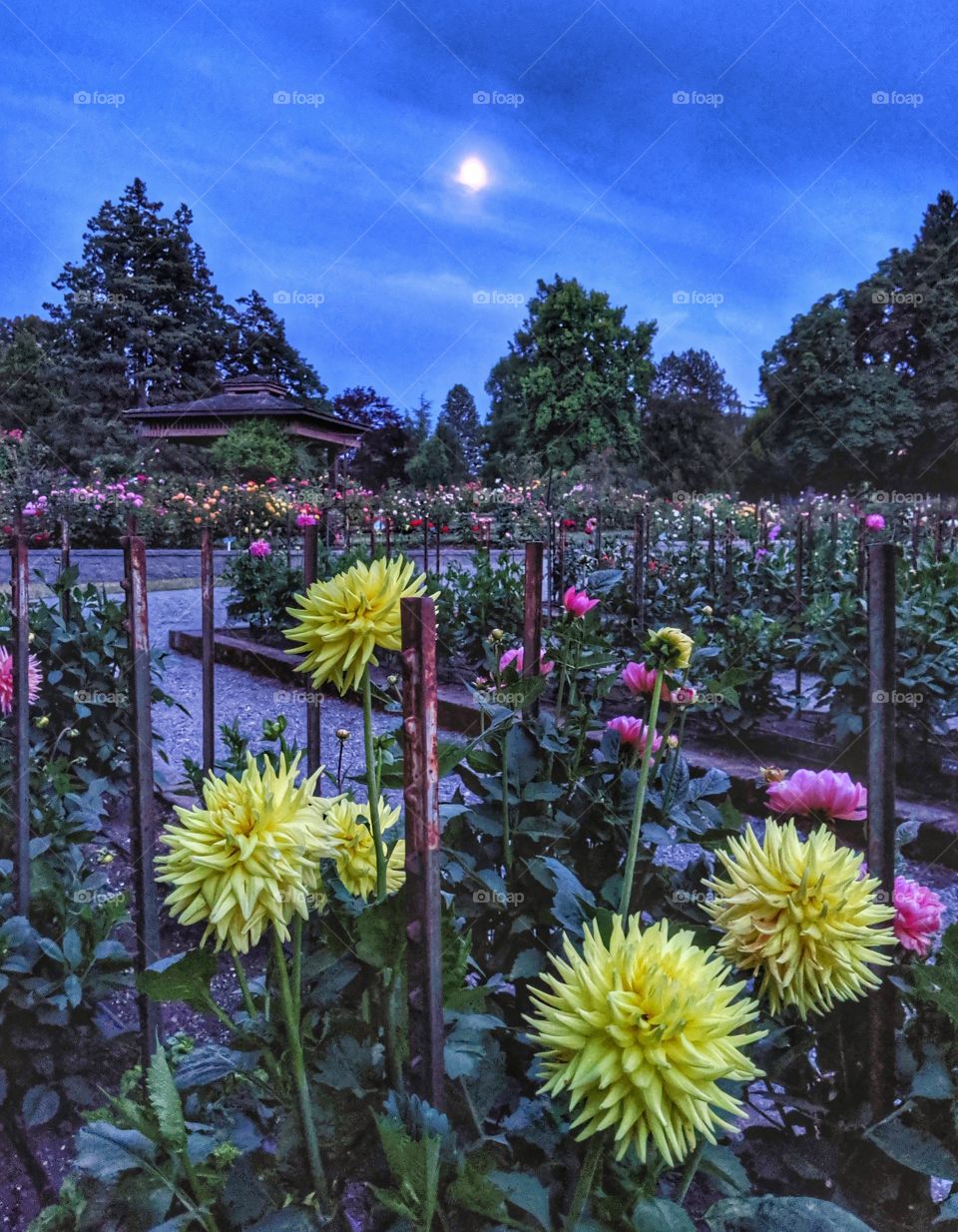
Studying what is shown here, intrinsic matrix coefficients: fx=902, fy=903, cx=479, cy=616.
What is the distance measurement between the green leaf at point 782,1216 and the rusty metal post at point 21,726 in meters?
1.23

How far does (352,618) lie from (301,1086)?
357 mm

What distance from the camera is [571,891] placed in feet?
2.65

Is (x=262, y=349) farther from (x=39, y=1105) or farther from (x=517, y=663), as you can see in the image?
(x=517, y=663)

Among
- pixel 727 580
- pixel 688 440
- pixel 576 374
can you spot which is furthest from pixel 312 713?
pixel 688 440

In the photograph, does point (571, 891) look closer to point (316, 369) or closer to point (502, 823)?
point (502, 823)

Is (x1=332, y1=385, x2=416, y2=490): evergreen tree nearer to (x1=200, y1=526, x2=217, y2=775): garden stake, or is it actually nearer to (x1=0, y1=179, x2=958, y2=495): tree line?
(x1=0, y1=179, x2=958, y2=495): tree line

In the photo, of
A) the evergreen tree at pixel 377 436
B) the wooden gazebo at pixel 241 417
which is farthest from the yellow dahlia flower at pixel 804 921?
the evergreen tree at pixel 377 436

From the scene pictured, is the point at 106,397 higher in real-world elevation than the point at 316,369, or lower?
lower

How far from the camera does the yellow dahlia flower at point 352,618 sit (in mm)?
700

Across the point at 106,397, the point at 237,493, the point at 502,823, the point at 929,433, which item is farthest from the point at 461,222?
the point at 502,823

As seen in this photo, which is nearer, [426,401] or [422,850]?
[422,850]

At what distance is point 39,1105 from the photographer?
4.34 ft

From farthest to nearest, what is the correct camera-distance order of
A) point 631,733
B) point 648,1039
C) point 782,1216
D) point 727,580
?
point 727,580 → point 631,733 → point 782,1216 → point 648,1039

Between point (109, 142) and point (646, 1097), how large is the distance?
129 feet
